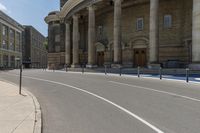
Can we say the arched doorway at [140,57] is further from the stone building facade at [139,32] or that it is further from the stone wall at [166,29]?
the stone wall at [166,29]

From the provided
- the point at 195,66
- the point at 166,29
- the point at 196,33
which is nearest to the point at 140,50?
the point at 166,29

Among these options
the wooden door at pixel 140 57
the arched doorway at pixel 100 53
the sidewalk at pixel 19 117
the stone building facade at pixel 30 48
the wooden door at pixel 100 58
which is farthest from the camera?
the stone building facade at pixel 30 48

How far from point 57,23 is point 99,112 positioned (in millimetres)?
65983

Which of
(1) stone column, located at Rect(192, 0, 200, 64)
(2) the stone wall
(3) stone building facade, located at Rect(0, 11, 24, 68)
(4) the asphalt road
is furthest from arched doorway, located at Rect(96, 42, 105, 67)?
(3) stone building facade, located at Rect(0, 11, 24, 68)

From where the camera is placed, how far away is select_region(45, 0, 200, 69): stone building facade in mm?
34844

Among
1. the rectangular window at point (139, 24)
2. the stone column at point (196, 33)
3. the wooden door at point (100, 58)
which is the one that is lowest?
the wooden door at point (100, 58)

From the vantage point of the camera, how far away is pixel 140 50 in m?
45.9

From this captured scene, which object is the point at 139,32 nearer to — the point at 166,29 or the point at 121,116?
the point at 166,29

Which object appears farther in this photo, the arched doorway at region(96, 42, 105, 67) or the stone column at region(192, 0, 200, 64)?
the arched doorway at region(96, 42, 105, 67)

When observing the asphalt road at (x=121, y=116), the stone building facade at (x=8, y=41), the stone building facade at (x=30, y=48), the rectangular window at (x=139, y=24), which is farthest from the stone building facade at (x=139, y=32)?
the stone building facade at (x=30, y=48)

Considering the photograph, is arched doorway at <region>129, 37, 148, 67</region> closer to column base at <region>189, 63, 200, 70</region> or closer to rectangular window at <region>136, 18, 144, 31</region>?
rectangular window at <region>136, 18, 144, 31</region>

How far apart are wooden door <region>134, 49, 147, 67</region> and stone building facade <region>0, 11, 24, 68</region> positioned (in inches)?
2413

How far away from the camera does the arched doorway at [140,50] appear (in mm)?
44984

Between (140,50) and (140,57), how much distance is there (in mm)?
1079
